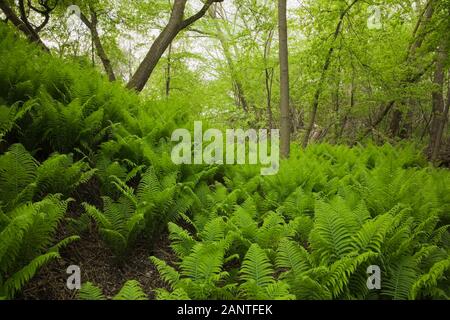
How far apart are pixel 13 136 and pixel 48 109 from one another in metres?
0.55

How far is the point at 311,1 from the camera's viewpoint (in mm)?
9758

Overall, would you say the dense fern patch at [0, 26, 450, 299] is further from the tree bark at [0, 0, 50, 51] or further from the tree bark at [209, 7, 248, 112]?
the tree bark at [209, 7, 248, 112]

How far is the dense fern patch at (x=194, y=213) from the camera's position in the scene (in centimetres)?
278

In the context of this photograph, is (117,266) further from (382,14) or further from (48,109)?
(382,14)

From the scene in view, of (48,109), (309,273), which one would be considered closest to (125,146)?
(48,109)

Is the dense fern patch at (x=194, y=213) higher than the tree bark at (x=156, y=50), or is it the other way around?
the tree bark at (x=156, y=50)

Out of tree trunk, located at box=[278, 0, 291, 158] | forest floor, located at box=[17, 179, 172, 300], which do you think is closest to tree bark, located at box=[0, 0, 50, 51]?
tree trunk, located at box=[278, 0, 291, 158]

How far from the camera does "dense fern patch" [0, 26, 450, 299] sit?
2783mm

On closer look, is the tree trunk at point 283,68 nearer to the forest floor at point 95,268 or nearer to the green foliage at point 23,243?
the forest floor at point 95,268

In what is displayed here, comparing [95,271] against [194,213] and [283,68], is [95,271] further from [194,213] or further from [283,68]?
[283,68]

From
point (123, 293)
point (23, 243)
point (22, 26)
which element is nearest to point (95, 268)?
point (23, 243)

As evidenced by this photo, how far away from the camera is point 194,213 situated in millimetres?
4098

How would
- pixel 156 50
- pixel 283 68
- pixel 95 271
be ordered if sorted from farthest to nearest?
1. pixel 156 50
2. pixel 283 68
3. pixel 95 271

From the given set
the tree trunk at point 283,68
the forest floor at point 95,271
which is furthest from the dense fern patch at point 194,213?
the tree trunk at point 283,68
